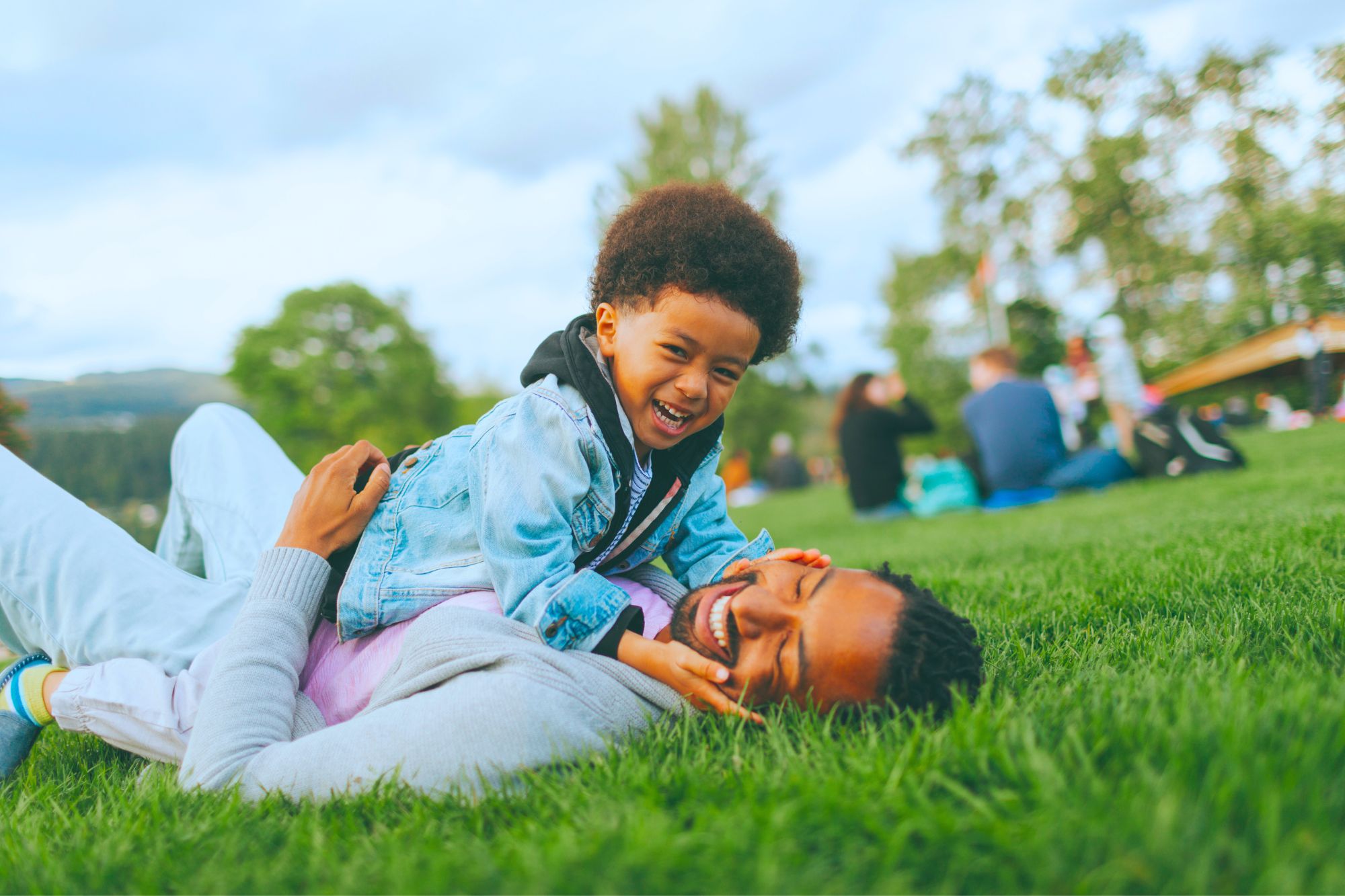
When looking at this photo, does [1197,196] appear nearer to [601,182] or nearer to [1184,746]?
[601,182]

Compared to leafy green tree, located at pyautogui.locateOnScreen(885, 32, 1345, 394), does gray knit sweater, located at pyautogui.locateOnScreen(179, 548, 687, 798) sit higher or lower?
lower

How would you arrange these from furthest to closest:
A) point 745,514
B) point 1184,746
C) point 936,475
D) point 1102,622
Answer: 1. point 745,514
2. point 936,475
3. point 1102,622
4. point 1184,746

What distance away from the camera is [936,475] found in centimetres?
1105

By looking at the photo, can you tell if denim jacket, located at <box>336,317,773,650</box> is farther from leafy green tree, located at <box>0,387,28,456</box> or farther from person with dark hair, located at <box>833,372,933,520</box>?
person with dark hair, located at <box>833,372,933,520</box>

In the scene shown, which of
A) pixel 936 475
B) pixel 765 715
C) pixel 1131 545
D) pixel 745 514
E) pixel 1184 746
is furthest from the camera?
pixel 745 514

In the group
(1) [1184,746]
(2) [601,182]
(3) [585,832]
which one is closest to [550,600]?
(3) [585,832]

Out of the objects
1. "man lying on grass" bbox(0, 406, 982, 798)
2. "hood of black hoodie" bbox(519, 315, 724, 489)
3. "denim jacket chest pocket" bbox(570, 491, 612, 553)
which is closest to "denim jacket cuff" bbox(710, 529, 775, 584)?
"man lying on grass" bbox(0, 406, 982, 798)

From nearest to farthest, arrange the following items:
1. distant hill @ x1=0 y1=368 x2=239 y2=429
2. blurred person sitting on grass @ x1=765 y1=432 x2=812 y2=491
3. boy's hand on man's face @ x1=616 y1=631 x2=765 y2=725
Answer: boy's hand on man's face @ x1=616 y1=631 x2=765 y2=725, distant hill @ x1=0 y1=368 x2=239 y2=429, blurred person sitting on grass @ x1=765 y1=432 x2=812 y2=491

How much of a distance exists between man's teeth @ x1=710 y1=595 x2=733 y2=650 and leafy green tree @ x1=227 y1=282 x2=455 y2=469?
39.8 metres

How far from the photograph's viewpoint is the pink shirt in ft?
7.45

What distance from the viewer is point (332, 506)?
2498 millimetres

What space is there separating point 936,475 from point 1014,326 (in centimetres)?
2904

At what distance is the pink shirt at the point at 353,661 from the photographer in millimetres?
2270

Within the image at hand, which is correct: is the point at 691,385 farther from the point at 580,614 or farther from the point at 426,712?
the point at 426,712
